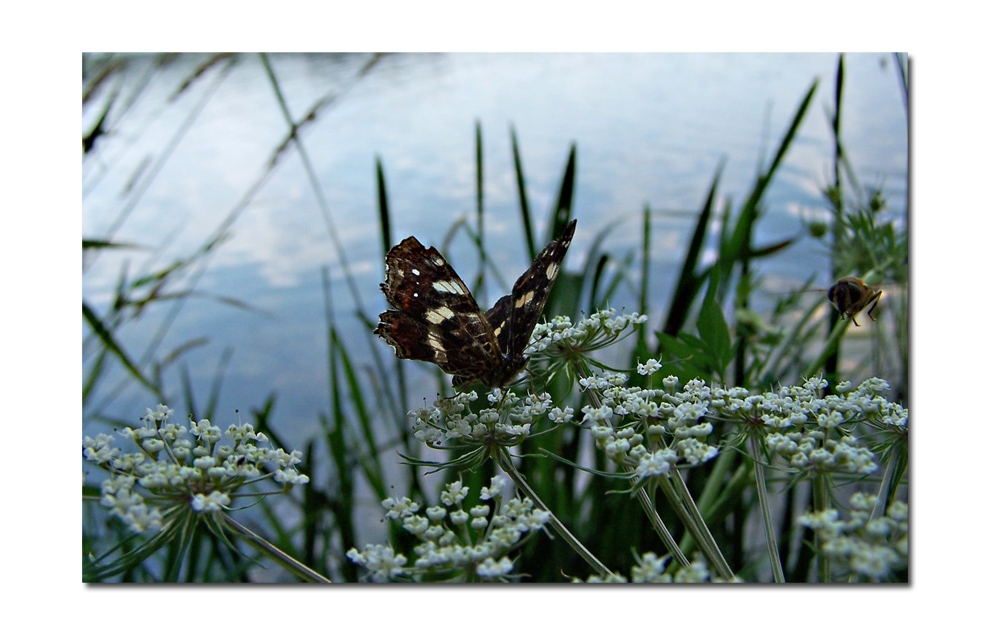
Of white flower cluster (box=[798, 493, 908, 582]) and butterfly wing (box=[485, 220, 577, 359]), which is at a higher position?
butterfly wing (box=[485, 220, 577, 359])

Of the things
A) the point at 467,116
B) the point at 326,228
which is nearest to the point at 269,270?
the point at 326,228

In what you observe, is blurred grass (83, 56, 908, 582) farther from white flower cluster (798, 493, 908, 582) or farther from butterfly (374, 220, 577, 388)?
white flower cluster (798, 493, 908, 582)

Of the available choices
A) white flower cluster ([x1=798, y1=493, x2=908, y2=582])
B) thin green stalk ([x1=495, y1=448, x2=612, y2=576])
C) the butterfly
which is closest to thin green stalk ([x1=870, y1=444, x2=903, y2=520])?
white flower cluster ([x1=798, y1=493, x2=908, y2=582])

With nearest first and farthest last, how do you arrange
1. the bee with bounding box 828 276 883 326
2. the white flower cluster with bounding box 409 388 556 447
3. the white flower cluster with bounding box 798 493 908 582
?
the white flower cluster with bounding box 798 493 908 582 < the white flower cluster with bounding box 409 388 556 447 < the bee with bounding box 828 276 883 326

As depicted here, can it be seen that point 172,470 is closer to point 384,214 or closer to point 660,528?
point 660,528

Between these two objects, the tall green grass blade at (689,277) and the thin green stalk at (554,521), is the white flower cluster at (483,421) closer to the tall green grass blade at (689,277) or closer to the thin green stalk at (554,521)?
the thin green stalk at (554,521)

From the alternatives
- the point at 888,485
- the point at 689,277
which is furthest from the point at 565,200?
the point at 888,485
